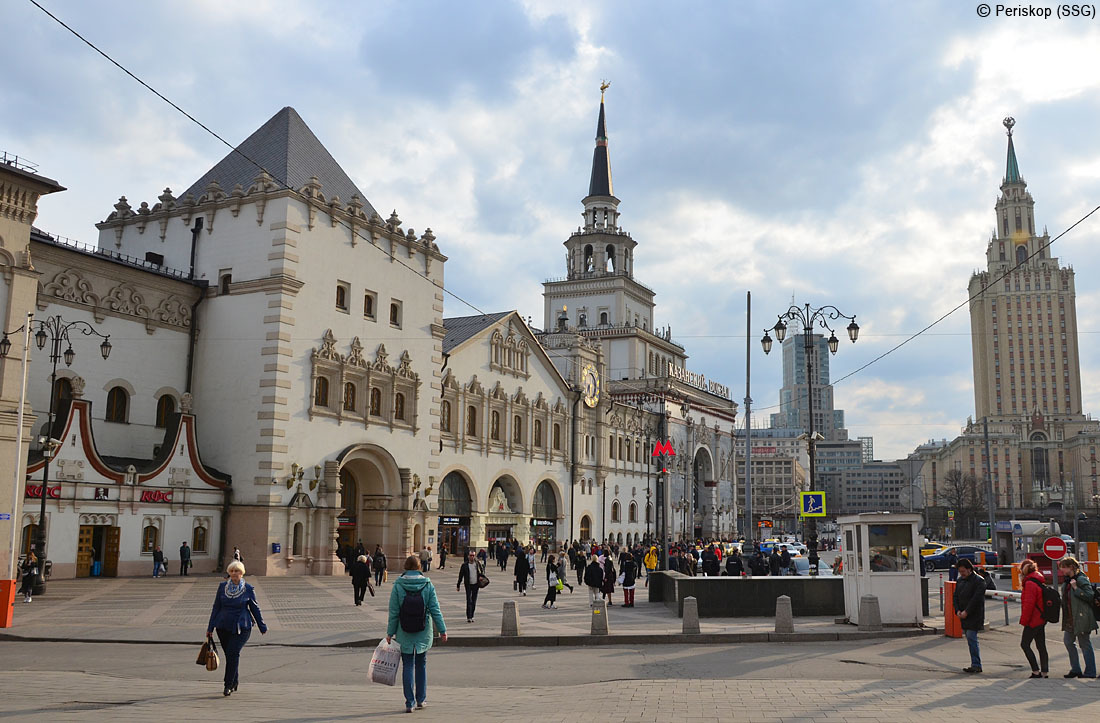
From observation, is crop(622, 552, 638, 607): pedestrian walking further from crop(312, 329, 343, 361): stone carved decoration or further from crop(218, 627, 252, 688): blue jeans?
crop(312, 329, 343, 361): stone carved decoration

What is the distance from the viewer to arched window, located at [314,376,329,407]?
39.9m

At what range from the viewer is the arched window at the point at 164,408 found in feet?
124

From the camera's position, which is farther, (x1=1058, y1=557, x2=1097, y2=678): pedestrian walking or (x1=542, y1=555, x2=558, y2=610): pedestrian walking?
(x1=542, y1=555, x2=558, y2=610): pedestrian walking

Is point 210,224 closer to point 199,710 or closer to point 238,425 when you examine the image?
point 238,425

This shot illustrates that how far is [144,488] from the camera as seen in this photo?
33688mm

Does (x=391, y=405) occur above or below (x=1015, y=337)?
below

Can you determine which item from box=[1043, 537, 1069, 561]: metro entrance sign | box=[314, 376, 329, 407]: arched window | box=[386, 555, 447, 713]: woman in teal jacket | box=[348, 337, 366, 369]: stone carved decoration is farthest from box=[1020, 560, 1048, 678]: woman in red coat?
box=[348, 337, 366, 369]: stone carved decoration

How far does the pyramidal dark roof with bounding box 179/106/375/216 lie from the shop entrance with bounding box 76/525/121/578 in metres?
15.6

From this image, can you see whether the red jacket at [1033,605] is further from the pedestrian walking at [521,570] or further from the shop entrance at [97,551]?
the shop entrance at [97,551]

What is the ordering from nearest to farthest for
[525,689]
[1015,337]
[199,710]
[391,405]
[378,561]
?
[199,710]
[525,689]
[378,561]
[391,405]
[1015,337]

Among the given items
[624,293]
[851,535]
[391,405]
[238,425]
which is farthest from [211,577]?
[624,293]

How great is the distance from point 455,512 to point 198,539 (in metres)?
20.5

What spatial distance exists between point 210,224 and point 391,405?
1104 cm

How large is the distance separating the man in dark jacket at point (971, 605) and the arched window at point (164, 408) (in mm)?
31037
